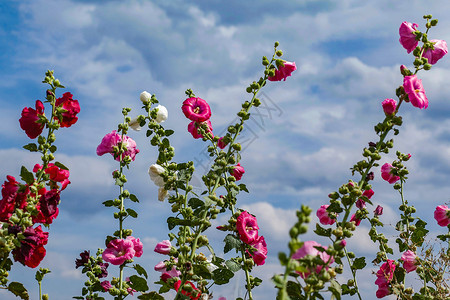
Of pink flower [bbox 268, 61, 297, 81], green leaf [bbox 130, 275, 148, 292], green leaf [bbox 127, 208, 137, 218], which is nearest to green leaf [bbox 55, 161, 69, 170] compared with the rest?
green leaf [bbox 127, 208, 137, 218]

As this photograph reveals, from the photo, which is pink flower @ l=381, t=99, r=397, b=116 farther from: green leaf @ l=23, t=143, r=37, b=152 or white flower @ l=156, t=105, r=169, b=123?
green leaf @ l=23, t=143, r=37, b=152

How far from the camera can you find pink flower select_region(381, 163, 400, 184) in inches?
142

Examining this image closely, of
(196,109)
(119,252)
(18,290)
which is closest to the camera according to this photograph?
(18,290)

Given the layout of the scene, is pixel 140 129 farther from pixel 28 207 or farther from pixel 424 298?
pixel 424 298

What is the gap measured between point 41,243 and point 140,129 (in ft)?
3.27

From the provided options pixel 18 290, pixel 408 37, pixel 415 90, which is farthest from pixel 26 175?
pixel 408 37

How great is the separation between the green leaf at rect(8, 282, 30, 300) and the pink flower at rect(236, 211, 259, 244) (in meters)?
1.15

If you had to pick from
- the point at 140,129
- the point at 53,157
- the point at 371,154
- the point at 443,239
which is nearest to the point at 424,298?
the point at 443,239

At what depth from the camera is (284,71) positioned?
118 inches

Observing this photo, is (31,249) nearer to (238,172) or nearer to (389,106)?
(238,172)

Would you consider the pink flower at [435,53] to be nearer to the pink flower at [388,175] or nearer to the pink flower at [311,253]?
the pink flower at [388,175]

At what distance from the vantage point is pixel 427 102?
2467mm

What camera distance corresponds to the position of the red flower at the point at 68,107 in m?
2.67

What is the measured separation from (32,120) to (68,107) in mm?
208
